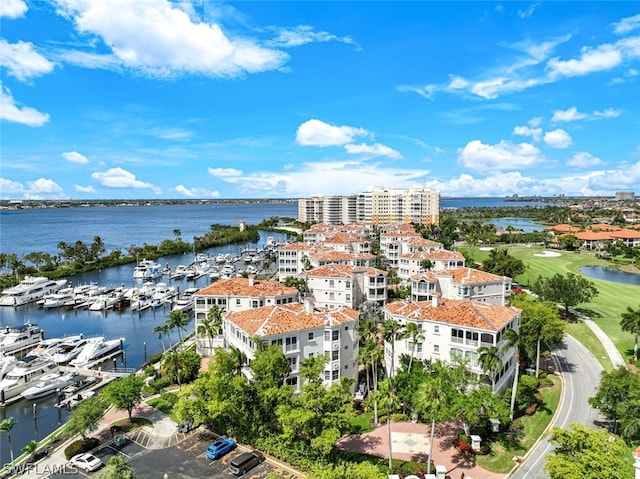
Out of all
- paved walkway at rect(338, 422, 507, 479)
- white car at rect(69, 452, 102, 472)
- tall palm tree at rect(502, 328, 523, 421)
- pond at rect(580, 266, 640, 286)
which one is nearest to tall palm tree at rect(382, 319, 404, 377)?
paved walkway at rect(338, 422, 507, 479)

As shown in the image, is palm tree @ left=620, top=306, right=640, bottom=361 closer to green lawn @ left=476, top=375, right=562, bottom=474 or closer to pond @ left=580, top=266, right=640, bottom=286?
green lawn @ left=476, top=375, right=562, bottom=474

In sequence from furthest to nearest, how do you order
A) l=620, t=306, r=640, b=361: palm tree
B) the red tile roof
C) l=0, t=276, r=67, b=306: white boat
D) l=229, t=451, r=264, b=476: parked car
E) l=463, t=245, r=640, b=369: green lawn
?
1. l=0, t=276, r=67, b=306: white boat
2. l=463, t=245, r=640, b=369: green lawn
3. l=620, t=306, r=640, b=361: palm tree
4. the red tile roof
5. l=229, t=451, r=264, b=476: parked car

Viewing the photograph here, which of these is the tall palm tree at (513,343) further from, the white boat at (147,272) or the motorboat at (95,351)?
the white boat at (147,272)

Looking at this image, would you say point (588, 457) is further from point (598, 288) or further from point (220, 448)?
point (598, 288)

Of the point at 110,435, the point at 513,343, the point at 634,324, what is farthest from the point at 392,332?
the point at 634,324

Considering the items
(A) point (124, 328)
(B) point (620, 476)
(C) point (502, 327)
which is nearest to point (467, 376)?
(C) point (502, 327)

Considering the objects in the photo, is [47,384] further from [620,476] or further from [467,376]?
[620,476]

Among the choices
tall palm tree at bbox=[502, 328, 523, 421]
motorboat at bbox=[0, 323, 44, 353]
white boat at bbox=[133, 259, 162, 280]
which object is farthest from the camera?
white boat at bbox=[133, 259, 162, 280]
